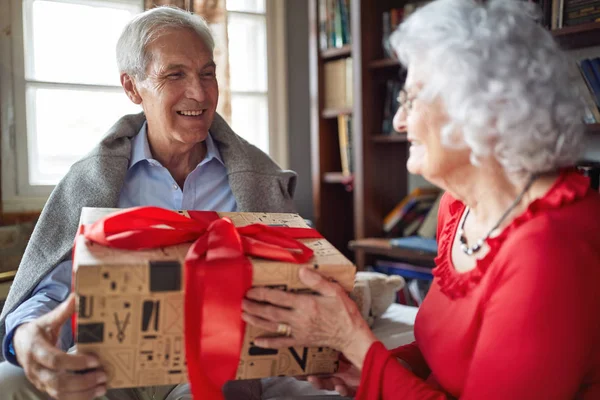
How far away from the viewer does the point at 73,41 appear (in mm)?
2791

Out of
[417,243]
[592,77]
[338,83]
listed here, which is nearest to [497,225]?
[592,77]

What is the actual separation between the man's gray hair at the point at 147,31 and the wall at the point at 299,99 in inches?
74.0

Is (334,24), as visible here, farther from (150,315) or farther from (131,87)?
(150,315)

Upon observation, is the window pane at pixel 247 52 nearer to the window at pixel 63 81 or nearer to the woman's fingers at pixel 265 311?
the window at pixel 63 81

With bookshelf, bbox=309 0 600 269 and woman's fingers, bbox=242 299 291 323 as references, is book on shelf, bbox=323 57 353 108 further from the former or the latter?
woman's fingers, bbox=242 299 291 323

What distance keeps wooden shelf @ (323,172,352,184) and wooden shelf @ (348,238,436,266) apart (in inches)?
12.7

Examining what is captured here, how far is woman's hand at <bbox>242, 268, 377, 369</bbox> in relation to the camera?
2.90ft

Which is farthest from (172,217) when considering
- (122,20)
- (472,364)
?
(122,20)

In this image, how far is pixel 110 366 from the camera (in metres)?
0.86

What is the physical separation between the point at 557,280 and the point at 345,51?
2239 mm

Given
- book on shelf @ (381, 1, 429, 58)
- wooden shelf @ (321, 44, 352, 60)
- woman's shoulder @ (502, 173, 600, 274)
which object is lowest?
woman's shoulder @ (502, 173, 600, 274)

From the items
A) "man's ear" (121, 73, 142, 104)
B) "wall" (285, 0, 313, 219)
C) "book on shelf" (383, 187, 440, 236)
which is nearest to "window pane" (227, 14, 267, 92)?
"wall" (285, 0, 313, 219)

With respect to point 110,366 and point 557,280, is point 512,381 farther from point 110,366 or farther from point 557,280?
point 110,366

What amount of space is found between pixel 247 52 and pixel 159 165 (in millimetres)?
1963
